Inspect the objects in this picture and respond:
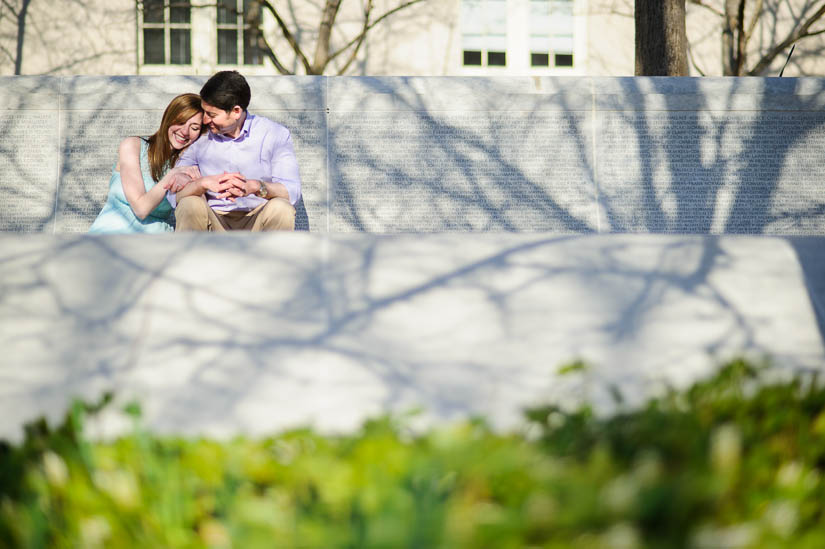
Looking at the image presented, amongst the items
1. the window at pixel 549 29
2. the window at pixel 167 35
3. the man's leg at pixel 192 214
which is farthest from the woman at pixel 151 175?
the window at pixel 549 29

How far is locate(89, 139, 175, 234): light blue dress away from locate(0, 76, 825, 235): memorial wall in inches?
44.2

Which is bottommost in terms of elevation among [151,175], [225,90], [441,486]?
[441,486]

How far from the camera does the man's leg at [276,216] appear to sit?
4.87 meters

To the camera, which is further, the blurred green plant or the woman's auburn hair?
the woman's auburn hair

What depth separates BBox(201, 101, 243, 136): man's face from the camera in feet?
16.8

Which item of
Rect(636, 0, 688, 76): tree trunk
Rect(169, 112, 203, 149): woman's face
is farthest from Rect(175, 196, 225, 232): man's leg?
Rect(636, 0, 688, 76): tree trunk

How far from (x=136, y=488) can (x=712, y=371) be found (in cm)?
163

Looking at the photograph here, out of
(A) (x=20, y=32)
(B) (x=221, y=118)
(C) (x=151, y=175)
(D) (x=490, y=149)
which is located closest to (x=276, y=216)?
(B) (x=221, y=118)

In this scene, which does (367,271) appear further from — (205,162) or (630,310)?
(205,162)

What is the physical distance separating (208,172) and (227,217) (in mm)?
376

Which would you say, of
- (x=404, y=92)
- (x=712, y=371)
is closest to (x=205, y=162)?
(x=404, y=92)

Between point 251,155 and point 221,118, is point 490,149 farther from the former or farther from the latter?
point 221,118

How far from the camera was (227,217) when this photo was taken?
5.19 meters

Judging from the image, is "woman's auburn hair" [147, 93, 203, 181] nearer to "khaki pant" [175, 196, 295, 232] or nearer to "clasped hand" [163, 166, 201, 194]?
"clasped hand" [163, 166, 201, 194]
